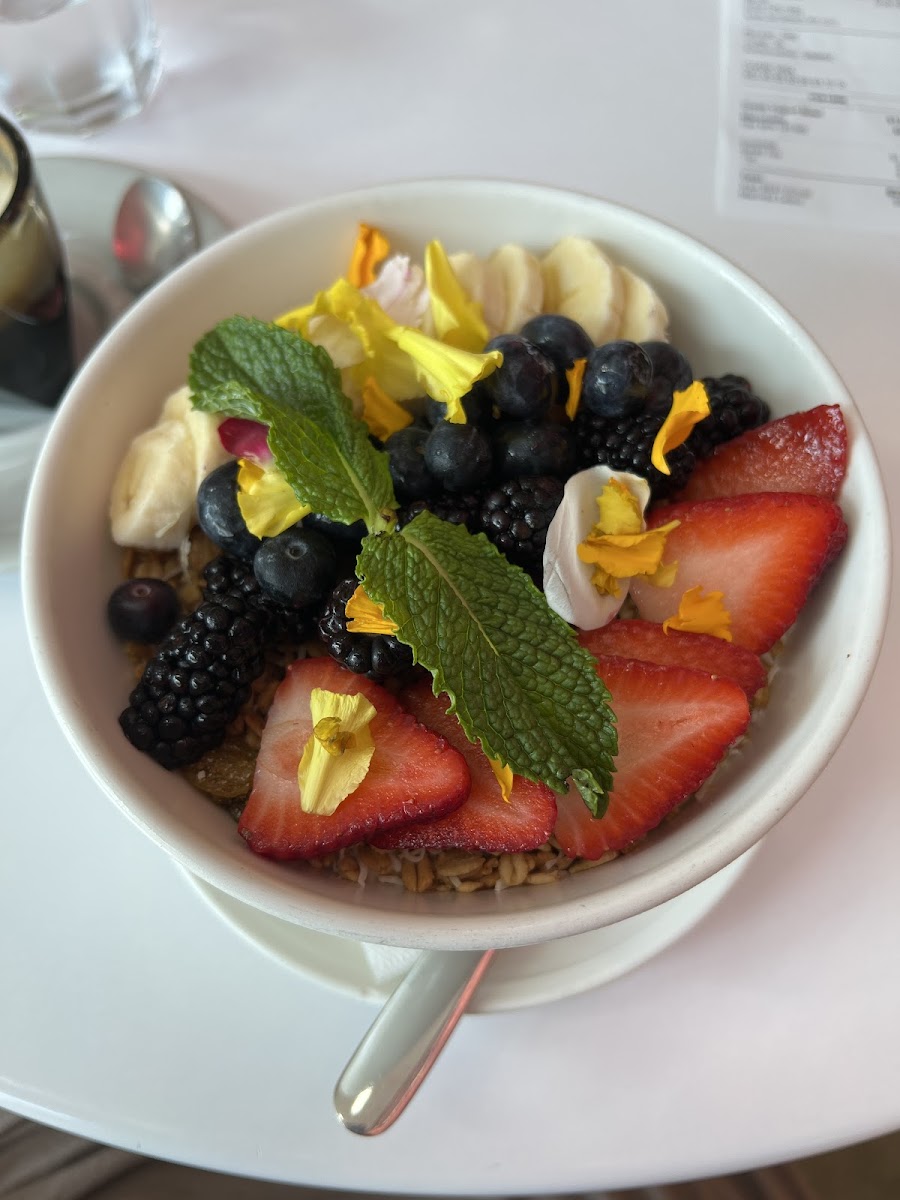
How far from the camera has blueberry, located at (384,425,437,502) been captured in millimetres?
831

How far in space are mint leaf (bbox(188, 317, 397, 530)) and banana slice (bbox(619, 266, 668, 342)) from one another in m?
0.29

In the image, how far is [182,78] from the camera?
4.46ft

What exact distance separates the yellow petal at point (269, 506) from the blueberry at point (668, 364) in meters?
0.36

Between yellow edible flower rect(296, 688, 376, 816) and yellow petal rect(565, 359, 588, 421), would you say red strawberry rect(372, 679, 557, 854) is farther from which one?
yellow petal rect(565, 359, 588, 421)

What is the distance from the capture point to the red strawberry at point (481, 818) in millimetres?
755

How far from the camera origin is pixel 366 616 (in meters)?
0.75

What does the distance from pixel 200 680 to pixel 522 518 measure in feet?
0.99

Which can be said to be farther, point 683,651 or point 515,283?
point 515,283

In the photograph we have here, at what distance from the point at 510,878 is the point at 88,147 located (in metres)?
1.15

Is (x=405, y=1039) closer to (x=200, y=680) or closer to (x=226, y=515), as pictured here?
(x=200, y=680)

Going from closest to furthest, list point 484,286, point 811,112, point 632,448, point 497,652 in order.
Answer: point 497,652
point 632,448
point 484,286
point 811,112

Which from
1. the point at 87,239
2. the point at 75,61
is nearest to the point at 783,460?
the point at 87,239

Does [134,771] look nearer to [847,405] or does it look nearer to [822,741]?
[822,741]

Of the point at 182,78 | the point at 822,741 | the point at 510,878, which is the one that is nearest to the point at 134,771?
the point at 510,878
